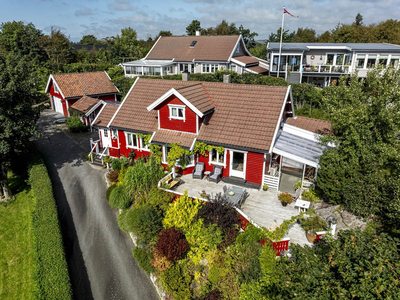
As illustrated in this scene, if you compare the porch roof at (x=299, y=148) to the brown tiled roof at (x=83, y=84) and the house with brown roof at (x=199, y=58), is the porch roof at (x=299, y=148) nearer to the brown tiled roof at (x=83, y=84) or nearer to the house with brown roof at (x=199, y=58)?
the house with brown roof at (x=199, y=58)

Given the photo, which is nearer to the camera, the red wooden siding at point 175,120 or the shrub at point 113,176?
the red wooden siding at point 175,120

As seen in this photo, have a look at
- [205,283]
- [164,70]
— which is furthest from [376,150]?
[164,70]

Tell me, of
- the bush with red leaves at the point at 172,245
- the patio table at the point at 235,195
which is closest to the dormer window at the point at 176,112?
the patio table at the point at 235,195

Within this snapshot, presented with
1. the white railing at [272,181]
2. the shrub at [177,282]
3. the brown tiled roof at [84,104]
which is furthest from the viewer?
the brown tiled roof at [84,104]

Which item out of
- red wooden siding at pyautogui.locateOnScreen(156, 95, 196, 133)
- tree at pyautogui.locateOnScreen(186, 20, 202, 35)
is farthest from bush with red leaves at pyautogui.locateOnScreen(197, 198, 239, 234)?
tree at pyautogui.locateOnScreen(186, 20, 202, 35)

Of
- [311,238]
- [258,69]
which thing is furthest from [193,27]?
[311,238]

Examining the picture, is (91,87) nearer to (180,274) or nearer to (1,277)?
(1,277)
